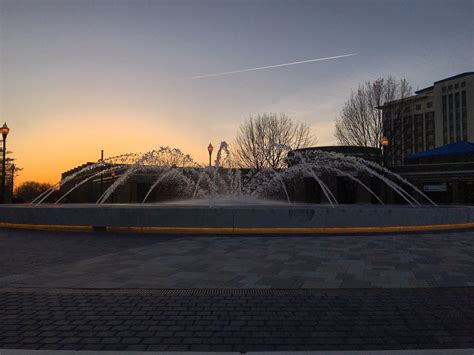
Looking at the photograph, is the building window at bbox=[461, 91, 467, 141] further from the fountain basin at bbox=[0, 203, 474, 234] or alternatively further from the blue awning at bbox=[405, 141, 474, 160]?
the fountain basin at bbox=[0, 203, 474, 234]

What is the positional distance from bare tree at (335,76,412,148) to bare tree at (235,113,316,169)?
596 cm

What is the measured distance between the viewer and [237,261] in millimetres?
8586

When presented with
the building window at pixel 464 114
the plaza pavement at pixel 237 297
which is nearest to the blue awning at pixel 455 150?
the plaza pavement at pixel 237 297

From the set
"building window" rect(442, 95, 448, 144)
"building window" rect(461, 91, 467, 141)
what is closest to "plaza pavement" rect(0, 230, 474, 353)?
"building window" rect(461, 91, 467, 141)

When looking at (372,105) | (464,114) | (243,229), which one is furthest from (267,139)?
(464,114)

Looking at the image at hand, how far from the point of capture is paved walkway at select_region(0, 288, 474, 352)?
4.17m

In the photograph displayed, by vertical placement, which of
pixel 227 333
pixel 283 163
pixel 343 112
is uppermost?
pixel 343 112

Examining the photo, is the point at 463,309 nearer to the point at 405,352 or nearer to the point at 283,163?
the point at 405,352

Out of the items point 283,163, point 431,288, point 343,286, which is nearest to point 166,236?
point 343,286

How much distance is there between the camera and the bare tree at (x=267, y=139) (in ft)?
139

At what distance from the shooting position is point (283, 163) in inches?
1686

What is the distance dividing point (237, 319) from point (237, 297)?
38.5 inches

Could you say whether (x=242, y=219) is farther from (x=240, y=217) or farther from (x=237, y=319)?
(x=237, y=319)

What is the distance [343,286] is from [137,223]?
28.0 feet
